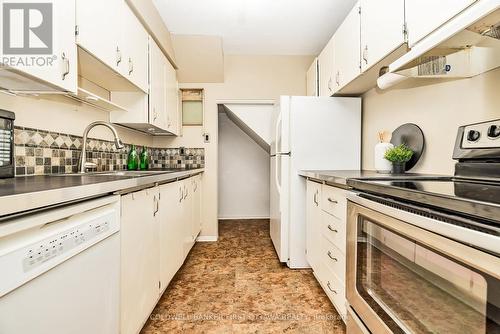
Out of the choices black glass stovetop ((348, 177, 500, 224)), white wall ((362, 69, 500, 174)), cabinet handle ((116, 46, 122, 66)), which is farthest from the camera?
cabinet handle ((116, 46, 122, 66))

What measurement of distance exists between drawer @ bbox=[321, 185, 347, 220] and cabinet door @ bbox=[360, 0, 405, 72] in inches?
32.6

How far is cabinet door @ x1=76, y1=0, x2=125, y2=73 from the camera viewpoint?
133 centimetres

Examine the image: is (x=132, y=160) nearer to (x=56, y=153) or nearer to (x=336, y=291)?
(x=56, y=153)

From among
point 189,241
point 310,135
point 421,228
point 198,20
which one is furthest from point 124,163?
point 421,228

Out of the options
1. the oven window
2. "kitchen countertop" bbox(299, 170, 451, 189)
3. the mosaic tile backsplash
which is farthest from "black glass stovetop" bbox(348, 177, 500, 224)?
the mosaic tile backsplash

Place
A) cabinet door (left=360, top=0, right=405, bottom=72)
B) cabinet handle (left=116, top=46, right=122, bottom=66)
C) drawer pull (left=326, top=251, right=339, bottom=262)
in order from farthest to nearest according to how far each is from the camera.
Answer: cabinet handle (left=116, top=46, right=122, bottom=66) < drawer pull (left=326, top=251, right=339, bottom=262) < cabinet door (left=360, top=0, right=405, bottom=72)

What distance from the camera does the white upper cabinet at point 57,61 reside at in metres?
1.08

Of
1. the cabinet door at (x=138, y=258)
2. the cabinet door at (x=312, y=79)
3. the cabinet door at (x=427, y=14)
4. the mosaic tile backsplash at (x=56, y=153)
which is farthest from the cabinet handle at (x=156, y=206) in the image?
the cabinet door at (x=312, y=79)

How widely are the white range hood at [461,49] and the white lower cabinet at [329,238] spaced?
0.72 m

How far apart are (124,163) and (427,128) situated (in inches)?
98.1

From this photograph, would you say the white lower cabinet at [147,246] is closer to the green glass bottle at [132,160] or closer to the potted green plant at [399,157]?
the green glass bottle at [132,160]

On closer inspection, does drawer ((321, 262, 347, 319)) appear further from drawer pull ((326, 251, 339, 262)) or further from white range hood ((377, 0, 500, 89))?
white range hood ((377, 0, 500, 89))

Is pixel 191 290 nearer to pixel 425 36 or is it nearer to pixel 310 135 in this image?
pixel 310 135

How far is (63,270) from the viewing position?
2.47ft
